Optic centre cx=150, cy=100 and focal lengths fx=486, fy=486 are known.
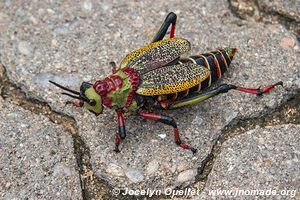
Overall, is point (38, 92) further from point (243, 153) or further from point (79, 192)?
point (243, 153)

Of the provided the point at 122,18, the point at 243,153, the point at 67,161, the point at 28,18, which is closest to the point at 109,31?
the point at 122,18

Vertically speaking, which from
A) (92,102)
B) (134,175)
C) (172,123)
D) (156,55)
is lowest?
(134,175)

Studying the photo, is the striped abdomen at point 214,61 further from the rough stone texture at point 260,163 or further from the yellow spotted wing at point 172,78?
the rough stone texture at point 260,163

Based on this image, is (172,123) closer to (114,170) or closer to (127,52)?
(114,170)

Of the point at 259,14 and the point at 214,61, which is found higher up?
the point at 259,14

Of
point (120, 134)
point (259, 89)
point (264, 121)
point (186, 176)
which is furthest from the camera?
point (259, 89)

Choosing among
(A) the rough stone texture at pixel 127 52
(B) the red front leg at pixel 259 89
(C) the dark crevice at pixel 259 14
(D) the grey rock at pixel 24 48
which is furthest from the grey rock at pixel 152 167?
(C) the dark crevice at pixel 259 14

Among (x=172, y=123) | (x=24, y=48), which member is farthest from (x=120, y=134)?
(x=24, y=48)
